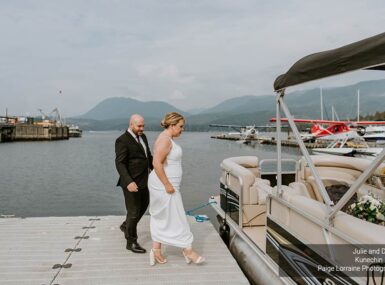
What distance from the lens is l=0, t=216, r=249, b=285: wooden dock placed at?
3.92 meters

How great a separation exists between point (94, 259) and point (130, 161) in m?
1.39

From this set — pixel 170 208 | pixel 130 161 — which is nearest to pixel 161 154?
pixel 170 208

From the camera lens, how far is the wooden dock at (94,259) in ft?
12.9

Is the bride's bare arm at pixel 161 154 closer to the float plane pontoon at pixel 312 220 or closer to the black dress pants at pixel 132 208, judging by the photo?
the black dress pants at pixel 132 208

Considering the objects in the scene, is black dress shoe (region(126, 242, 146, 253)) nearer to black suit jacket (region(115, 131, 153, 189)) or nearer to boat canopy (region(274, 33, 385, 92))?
black suit jacket (region(115, 131, 153, 189))

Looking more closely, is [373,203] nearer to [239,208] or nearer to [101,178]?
[239,208]

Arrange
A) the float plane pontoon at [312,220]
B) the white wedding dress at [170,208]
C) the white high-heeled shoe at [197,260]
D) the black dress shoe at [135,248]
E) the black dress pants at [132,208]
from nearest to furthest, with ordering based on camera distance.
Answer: the float plane pontoon at [312,220], the white wedding dress at [170,208], the white high-heeled shoe at [197,260], the black dress pants at [132,208], the black dress shoe at [135,248]

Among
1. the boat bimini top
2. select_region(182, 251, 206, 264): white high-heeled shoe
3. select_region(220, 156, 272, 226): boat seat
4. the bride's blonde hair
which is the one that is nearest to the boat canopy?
the boat bimini top

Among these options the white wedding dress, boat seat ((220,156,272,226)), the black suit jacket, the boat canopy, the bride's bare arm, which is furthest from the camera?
boat seat ((220,156,272,226))

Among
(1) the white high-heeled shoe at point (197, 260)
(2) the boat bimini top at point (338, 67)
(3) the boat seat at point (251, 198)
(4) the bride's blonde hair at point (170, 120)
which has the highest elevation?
(2) the boat bimini top at point (338, 67)

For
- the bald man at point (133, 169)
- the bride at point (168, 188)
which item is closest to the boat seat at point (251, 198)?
the bride at point (168, 188)

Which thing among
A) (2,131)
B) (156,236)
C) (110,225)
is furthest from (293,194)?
(2,131)

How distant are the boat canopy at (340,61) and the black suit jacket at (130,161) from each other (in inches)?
81.7

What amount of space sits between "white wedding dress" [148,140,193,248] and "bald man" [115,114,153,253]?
1.45 feet
